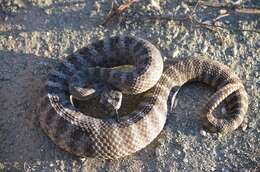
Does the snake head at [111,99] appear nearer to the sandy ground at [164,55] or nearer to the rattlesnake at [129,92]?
the rattlesnake at [129,92]

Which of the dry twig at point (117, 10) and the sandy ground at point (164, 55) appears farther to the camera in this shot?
the dry twig at point (117, 10)

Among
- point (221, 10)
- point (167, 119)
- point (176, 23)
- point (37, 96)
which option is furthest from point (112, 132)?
point (221, 10)

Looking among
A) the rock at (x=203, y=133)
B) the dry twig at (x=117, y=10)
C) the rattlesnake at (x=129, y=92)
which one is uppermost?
the dry twig at (x=117, y=10)

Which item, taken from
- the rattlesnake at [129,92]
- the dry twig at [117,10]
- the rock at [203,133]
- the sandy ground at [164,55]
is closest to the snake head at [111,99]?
the rattlesnake at [129,92]

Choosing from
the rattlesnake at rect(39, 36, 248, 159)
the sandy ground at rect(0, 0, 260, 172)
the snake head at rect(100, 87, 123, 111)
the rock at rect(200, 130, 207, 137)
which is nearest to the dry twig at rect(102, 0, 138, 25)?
the sandy ground at rect(0, 0, 260, 172)

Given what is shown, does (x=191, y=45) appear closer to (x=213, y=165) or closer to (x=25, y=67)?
(x=213, y=165)

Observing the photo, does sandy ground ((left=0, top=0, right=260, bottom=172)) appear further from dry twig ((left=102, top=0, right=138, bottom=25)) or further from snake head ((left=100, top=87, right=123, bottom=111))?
snake head ((left=100, top=87, right=123, bottom=111))
